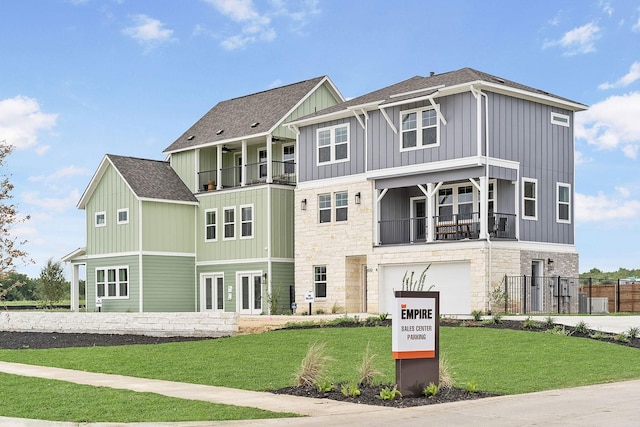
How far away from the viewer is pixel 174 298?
42.4 meters

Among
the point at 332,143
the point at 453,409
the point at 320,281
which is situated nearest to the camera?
the point at 453,409

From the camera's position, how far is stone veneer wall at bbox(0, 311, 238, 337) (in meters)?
28.1

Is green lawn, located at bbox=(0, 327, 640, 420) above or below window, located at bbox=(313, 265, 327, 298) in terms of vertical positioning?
below

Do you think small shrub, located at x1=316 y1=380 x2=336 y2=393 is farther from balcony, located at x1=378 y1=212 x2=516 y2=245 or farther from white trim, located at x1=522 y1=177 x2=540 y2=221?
white trim, located at x1=522 y1=177 x2=540 y2=221

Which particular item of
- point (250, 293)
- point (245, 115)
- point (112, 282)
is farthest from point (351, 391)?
point (245, 115)

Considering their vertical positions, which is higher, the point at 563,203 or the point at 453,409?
the point at 563,203

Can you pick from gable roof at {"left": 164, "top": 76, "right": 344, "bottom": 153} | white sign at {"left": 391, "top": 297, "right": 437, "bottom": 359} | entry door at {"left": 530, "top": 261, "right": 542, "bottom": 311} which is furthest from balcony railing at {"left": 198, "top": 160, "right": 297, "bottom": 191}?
white sign at {"left": 391, "top": 297, "right": 437, "bottom": 359}

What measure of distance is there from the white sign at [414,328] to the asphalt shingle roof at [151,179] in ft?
96.8

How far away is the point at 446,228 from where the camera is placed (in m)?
34.6

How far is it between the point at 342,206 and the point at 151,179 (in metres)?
11.5

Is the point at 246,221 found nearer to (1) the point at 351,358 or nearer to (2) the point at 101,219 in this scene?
(2) the point at 101,219

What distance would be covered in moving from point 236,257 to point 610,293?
59.0 feet

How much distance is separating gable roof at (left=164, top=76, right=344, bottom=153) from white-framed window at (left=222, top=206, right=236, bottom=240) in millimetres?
3566

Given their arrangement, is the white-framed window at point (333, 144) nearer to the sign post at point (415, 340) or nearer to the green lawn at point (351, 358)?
the green lawn at point (351, 358)
